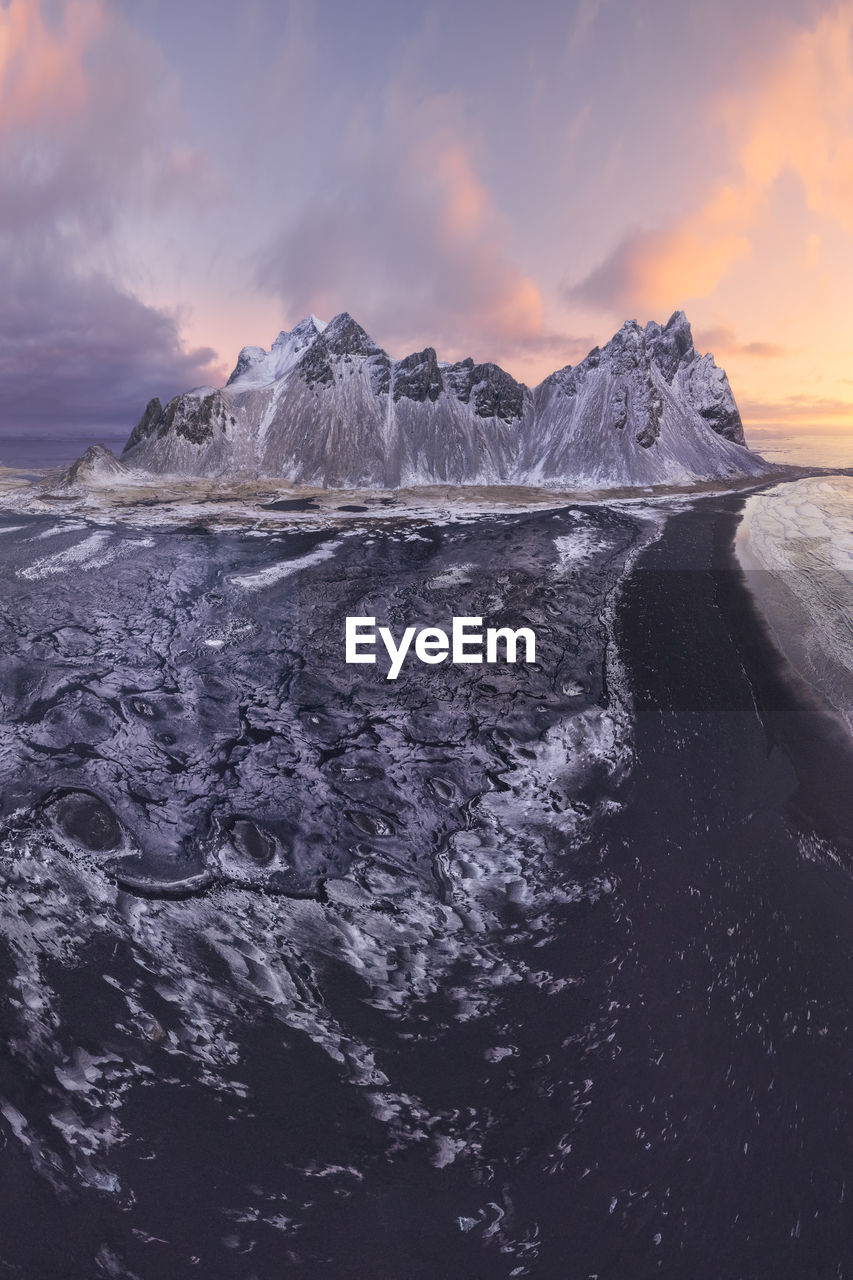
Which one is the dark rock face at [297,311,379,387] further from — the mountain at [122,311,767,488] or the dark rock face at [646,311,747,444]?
the dark rock face at [646,311,747,444]

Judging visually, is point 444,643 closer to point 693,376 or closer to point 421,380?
point 421,380

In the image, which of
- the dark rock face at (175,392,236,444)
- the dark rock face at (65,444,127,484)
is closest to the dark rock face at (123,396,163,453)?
→ the dark rock face at (175,392,236,444)

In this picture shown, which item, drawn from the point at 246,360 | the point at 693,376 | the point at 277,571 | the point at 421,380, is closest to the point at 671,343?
the point at 693,376

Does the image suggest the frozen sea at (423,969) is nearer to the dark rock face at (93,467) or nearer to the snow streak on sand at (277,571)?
the snow streak on sand at (277,571)

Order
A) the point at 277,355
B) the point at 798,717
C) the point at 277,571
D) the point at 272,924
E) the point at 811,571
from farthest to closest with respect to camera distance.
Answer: the point at 277,355
the point at 277,571
the point at 811,571
the point at 798,717
the point at 272,924

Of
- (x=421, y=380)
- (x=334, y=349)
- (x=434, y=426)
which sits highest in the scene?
(x=334, y=349)

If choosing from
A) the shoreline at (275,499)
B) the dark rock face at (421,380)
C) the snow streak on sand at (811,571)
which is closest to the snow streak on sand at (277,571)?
the shoreline at (275,499)
